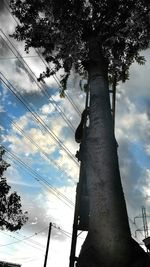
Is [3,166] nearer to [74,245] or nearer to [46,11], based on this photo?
[46,11]

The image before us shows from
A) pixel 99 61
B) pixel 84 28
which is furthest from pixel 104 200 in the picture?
pixel 84 28

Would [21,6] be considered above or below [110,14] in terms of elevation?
above

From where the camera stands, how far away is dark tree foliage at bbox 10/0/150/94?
35.6 ft

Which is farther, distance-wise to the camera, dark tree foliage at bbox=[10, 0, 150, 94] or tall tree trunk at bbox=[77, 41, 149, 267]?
dark tree foliage at bbox=[10, 0, 150, 94]

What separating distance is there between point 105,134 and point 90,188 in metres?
1.42

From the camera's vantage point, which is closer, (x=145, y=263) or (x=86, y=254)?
(x=145, y=263)

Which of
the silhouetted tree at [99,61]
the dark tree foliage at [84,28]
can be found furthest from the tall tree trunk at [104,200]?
the dark tree foliage at [84,28]

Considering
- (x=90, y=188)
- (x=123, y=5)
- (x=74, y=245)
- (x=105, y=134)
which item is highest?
(x=123, y=5)

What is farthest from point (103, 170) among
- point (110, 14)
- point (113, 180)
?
point (110, 14)

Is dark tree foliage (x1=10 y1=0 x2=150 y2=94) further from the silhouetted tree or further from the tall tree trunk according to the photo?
the tall tree trunk

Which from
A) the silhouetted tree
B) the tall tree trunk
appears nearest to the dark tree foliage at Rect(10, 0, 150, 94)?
the silhouetted tree

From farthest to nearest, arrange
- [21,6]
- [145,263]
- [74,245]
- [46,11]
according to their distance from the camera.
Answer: [21,6]
[46,11]
[74,245]
[145,263]

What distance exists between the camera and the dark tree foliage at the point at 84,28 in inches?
427

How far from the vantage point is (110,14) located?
469 inches
